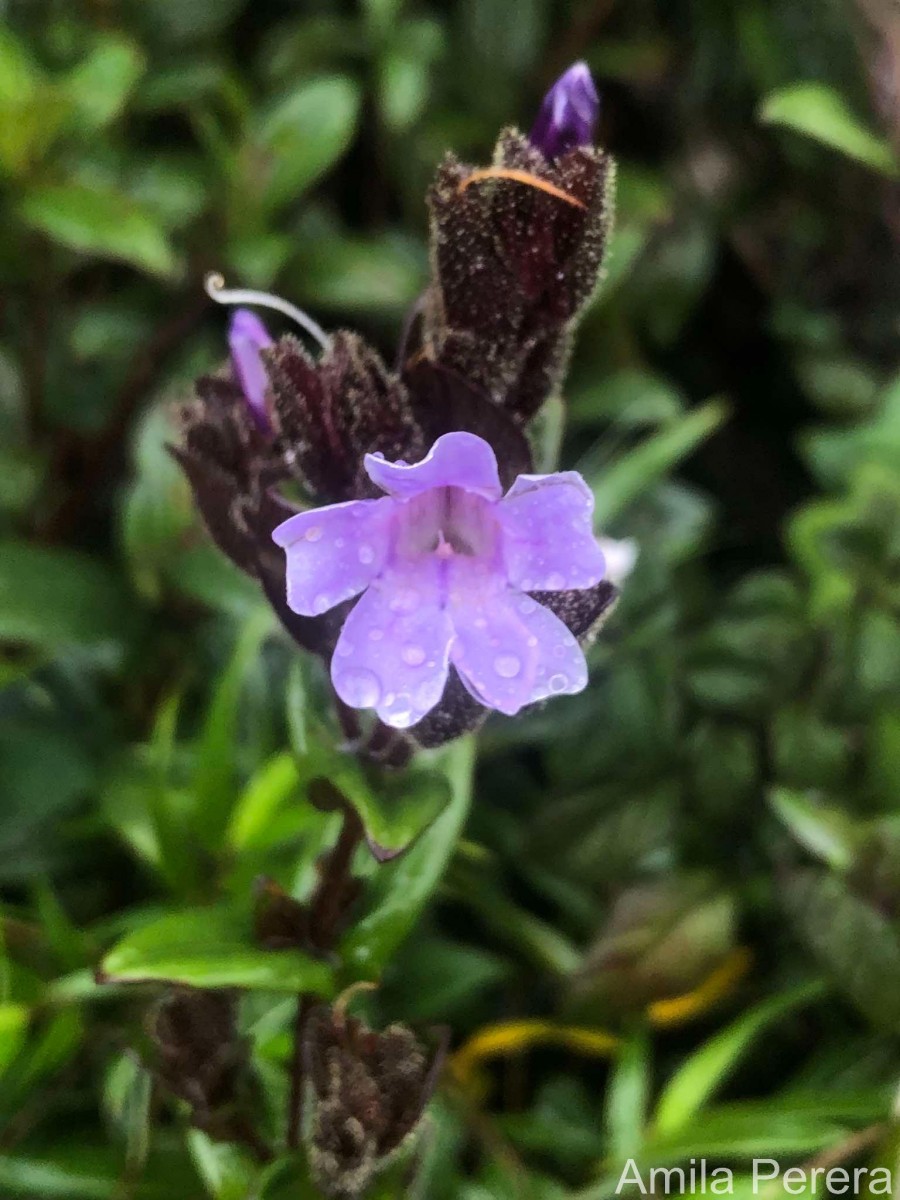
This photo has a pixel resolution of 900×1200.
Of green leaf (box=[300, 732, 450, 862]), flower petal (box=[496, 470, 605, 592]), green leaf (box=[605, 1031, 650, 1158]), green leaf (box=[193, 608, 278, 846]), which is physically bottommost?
green leaf (box=[605, 1031, 650, 1158])

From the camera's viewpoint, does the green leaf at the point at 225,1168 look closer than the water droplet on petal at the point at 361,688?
No

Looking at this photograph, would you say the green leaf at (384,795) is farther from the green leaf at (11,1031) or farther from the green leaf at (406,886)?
the green leaf at (11,1031)

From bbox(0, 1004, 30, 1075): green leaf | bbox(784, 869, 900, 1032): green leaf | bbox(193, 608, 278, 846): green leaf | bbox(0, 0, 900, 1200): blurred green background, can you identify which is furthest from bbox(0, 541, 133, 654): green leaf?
bbox(784, 869, 900, 1032): green leaf

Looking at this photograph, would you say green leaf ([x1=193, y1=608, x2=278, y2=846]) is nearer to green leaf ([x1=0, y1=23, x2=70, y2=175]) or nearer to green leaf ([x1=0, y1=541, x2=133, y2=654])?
green leaf ([x1=0, y1=541, x2=133, y2=654])

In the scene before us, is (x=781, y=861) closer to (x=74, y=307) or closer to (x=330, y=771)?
(x=330, y=771)

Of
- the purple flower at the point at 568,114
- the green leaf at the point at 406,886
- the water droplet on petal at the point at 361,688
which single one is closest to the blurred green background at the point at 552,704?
the green leaf at the point at 406,886

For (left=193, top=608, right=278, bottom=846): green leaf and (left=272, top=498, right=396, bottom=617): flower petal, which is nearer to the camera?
(left=272, top=498, right=396, bottom=617): flower petal
